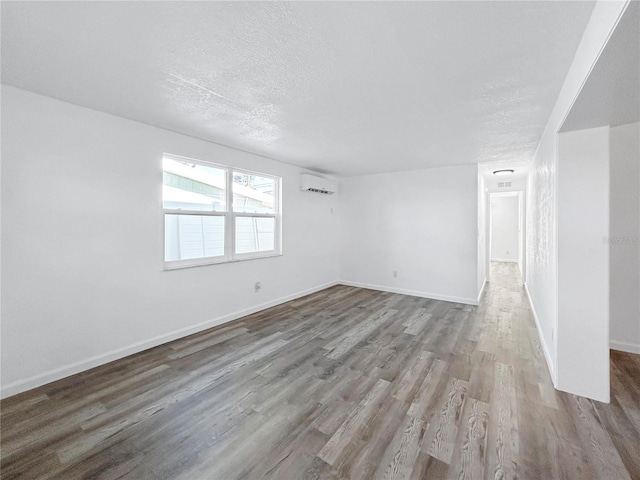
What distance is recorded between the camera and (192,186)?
3.39 meters

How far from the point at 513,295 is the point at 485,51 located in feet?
16.2

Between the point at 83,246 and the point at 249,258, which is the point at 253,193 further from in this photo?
the point at 83,246

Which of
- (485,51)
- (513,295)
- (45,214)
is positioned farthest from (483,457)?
(513,295)

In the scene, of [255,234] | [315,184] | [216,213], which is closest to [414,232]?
[315,184]

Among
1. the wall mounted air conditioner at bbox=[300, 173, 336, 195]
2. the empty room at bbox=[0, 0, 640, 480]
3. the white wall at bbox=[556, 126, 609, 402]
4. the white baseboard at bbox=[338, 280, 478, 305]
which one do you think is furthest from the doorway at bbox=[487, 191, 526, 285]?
the white wall at bbox=[556, 126, 609, 402]

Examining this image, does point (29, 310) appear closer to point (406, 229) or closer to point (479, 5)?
point (479, 5)

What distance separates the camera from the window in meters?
3.21

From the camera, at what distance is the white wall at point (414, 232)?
4.64m

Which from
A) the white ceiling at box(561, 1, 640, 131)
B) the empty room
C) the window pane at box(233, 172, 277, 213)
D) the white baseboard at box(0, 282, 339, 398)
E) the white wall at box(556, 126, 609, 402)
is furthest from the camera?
the window pane at box(233, 172, 277, 213)

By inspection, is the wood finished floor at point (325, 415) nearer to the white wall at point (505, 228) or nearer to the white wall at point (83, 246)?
the white wall at point (83, 246)

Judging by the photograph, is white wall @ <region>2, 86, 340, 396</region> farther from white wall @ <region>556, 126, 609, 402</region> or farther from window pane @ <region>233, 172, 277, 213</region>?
white wall @ <region>556, 126, 609, 402</region>

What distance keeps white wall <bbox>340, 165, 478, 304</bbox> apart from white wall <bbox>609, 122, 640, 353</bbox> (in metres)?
1.70

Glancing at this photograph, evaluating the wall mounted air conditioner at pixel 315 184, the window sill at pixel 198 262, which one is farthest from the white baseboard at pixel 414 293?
the window sill at pixel 198 262

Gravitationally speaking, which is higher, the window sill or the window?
the window
